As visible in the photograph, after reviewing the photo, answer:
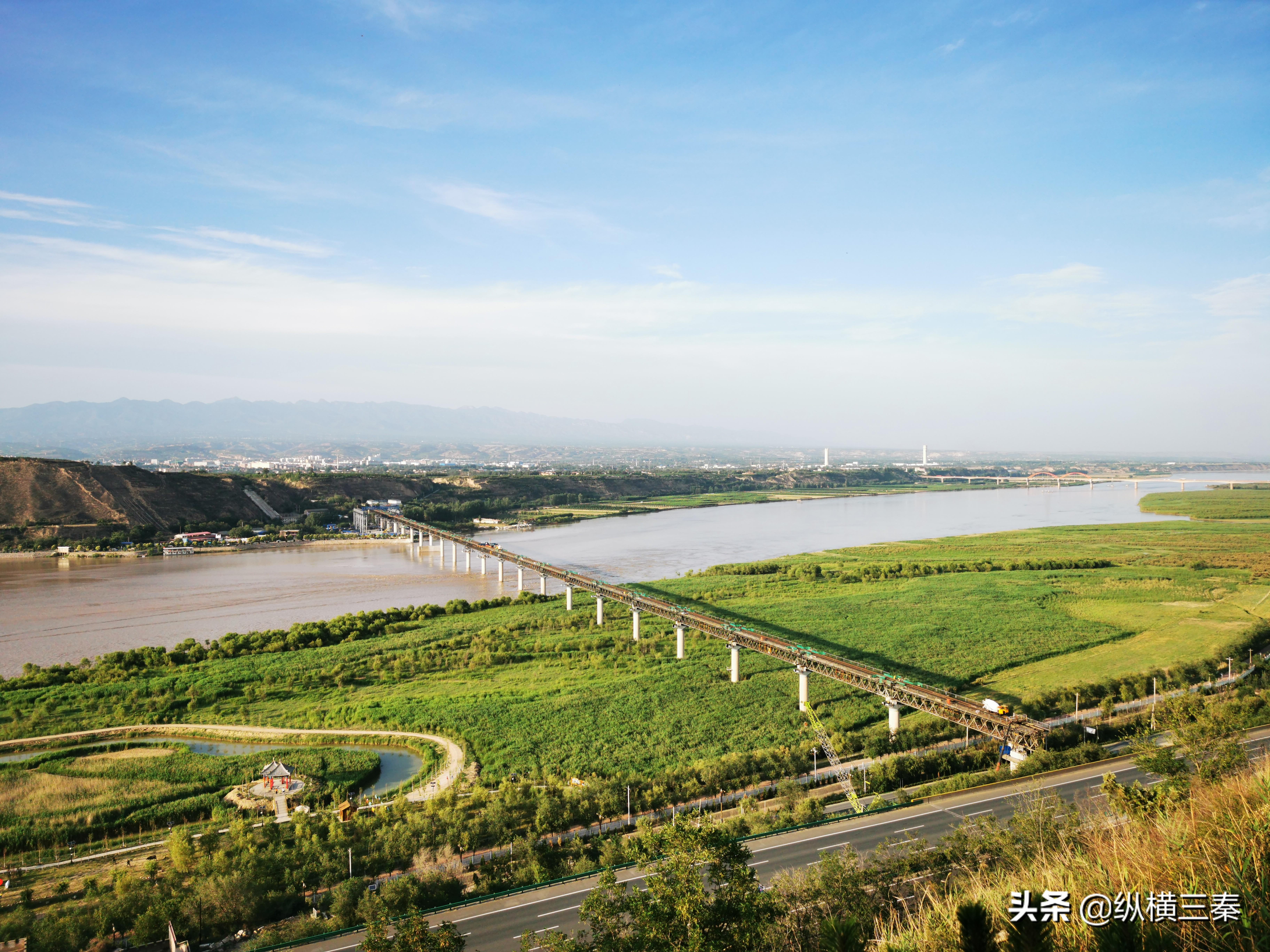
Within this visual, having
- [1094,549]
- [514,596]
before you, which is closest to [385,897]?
[514,596]

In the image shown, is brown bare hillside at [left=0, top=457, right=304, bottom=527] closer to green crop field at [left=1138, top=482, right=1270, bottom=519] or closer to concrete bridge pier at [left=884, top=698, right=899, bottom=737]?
concrete bridge pier at [left=884, top=698, right=899, bottom=737]

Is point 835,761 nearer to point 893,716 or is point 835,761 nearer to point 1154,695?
point 893,716

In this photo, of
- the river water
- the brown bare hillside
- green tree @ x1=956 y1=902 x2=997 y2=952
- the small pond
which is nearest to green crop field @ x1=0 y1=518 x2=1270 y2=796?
the small pond

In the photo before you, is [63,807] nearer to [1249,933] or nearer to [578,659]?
[578,659]

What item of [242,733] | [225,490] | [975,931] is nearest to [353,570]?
[242,733]

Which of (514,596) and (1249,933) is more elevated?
(1249,933)

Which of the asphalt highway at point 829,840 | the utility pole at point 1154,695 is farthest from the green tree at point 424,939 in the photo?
the utility pole at point 1154,695

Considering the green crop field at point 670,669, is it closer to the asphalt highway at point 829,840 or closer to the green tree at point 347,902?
the asphalt highway at point 829,840
